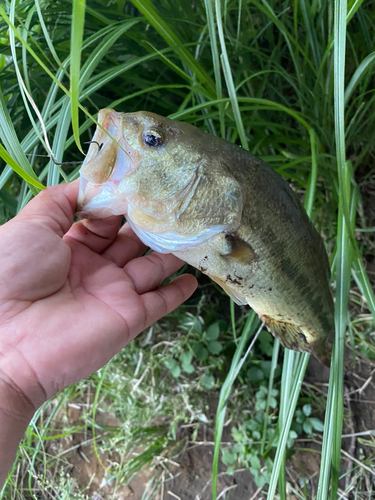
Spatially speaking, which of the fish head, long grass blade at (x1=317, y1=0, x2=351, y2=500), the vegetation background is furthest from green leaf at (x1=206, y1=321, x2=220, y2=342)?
the fish head

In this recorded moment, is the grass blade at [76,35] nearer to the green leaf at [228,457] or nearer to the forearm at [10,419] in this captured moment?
the forearm at [10,419]

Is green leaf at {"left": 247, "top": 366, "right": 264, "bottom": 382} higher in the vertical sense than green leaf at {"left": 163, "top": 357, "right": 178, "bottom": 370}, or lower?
higher

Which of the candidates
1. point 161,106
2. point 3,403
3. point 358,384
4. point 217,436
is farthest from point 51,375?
point 358,384

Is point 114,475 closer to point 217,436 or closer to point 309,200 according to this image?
point 217,436

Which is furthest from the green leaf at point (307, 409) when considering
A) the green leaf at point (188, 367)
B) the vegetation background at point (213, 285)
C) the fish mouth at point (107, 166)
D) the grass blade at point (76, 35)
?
the grass blade at point (76, 35)

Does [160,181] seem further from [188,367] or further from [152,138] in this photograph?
[188,367]

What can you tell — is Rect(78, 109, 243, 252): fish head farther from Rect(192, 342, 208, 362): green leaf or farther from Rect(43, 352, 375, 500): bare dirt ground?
Rect(43, 352, 375, 500): bare dirt ground
